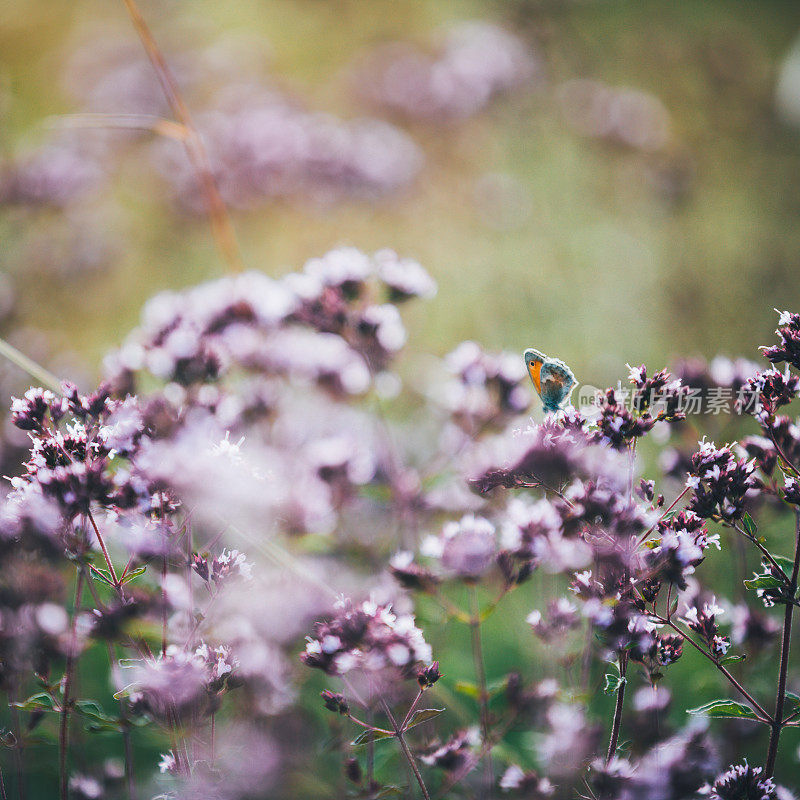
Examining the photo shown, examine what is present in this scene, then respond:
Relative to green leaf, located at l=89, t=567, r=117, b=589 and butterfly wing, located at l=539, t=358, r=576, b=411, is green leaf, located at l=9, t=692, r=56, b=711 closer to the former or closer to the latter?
green leaf, located at l=89, t=567, r=117, b=589

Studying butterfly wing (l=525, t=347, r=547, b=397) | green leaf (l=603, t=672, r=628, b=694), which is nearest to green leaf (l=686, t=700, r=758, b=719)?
green leaf (l=603, t=672, r=628, b=694)

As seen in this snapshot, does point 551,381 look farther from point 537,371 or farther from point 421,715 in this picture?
point 421,715

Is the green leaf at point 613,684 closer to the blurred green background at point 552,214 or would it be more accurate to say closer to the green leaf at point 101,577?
the green leaf at point 101,577

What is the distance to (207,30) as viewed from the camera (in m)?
8.00

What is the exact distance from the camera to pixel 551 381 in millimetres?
1748

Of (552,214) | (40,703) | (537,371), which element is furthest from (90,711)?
(552,214)

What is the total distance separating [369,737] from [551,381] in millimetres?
989

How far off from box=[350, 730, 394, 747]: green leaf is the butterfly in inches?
35.5

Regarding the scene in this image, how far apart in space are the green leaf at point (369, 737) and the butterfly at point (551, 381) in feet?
2.96

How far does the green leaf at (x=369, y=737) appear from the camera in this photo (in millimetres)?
1490

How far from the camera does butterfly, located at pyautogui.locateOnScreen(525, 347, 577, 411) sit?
174cm

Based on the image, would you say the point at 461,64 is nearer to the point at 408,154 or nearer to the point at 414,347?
the point at 408,154

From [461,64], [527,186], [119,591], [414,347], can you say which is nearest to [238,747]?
[119,591]

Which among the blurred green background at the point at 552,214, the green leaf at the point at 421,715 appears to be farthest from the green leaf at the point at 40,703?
the blurred green background at the point at 552,214
